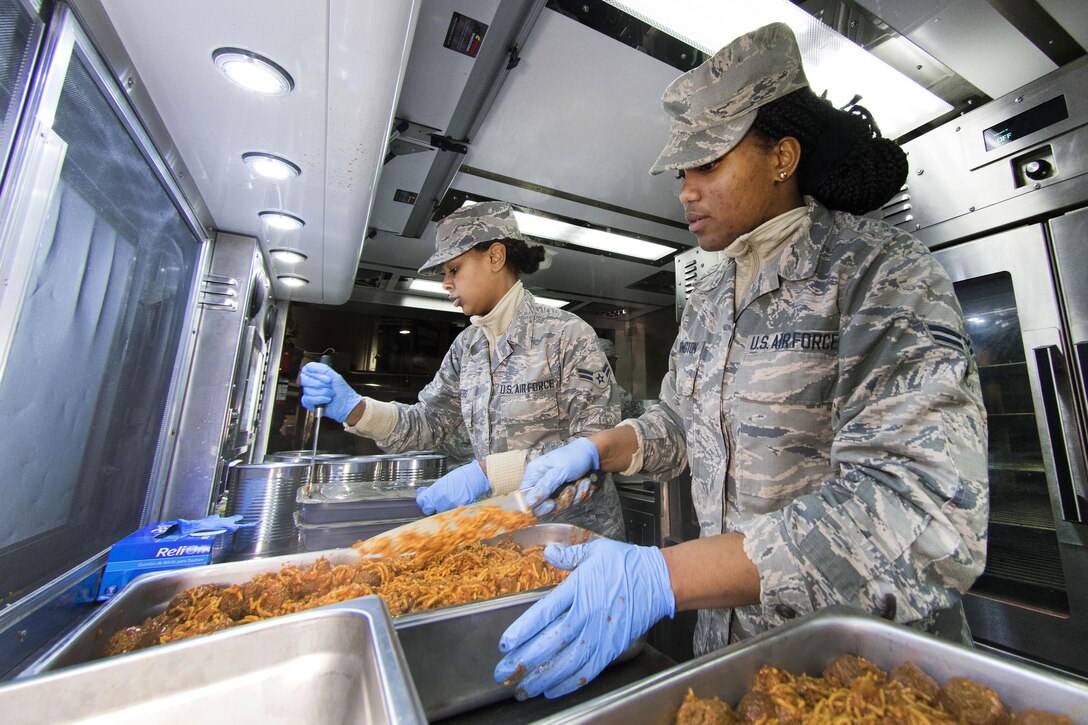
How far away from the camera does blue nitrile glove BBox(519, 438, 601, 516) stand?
170 centimetres

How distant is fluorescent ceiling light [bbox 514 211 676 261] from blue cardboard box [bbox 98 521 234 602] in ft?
9.35

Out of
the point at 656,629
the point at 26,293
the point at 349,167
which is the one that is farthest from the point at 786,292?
the point at 656,629

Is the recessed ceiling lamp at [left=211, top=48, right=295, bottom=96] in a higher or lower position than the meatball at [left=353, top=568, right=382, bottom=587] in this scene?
higher

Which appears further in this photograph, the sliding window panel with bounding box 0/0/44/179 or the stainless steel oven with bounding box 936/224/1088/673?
the stainless steel oven with bounding box 936/224/1088/673

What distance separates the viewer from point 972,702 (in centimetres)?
66

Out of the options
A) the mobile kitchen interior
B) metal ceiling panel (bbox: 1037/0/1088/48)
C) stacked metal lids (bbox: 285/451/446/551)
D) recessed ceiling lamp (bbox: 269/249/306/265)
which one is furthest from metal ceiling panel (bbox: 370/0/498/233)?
metal ceiling panel (bbox: 1037/0/1088/48)

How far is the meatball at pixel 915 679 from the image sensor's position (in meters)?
0.69

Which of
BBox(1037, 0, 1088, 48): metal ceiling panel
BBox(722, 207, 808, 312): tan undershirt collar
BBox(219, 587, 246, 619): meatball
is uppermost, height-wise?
BBox(1037, 0, 1088, 48): metal ceiling panel

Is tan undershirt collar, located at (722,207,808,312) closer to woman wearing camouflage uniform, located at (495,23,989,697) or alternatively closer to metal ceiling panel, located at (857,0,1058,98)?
woman wearing camouflage uniform, located at (495,23,989,697)

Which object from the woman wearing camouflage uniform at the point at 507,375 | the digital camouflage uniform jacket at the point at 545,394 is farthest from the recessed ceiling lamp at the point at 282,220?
the digital camouflage uniform jacket at the point at 545,394

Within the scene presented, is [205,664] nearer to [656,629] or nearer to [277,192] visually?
[277,192]

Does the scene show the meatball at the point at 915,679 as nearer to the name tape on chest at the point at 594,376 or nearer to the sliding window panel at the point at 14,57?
the name tape on chest at the point at 594,376

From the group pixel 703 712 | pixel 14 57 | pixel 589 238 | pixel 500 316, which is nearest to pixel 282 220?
pixel 500 316

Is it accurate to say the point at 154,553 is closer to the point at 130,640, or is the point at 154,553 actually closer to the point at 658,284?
the point at 130,640
